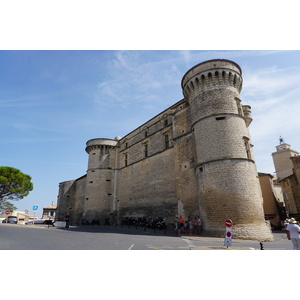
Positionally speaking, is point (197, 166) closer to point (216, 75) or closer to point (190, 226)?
point (190, 226)

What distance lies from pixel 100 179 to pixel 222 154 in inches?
744

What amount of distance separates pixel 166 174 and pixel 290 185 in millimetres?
18573

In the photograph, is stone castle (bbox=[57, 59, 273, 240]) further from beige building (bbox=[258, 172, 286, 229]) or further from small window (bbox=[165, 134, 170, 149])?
beige building (bbox=[258, 172, 286, 229])

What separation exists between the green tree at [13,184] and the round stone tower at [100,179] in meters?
12.2

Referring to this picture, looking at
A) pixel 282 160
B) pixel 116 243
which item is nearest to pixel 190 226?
pixel 116 243

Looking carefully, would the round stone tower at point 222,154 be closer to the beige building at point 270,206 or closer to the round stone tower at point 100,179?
the beige building at point 270,206

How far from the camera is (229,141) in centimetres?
1449

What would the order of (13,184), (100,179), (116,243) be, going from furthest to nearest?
(13,184)
(100,179)
(116,243)

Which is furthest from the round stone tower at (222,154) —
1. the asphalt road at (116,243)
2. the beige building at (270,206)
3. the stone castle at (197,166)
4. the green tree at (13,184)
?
the green tree at (13,184)

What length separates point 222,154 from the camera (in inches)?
560

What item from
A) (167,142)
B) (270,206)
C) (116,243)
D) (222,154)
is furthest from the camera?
(270,206)

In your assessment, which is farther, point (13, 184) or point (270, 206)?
point (13, 184)

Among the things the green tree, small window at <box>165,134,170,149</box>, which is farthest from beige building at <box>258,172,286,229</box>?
the green tree

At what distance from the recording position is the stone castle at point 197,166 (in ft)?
43.5
